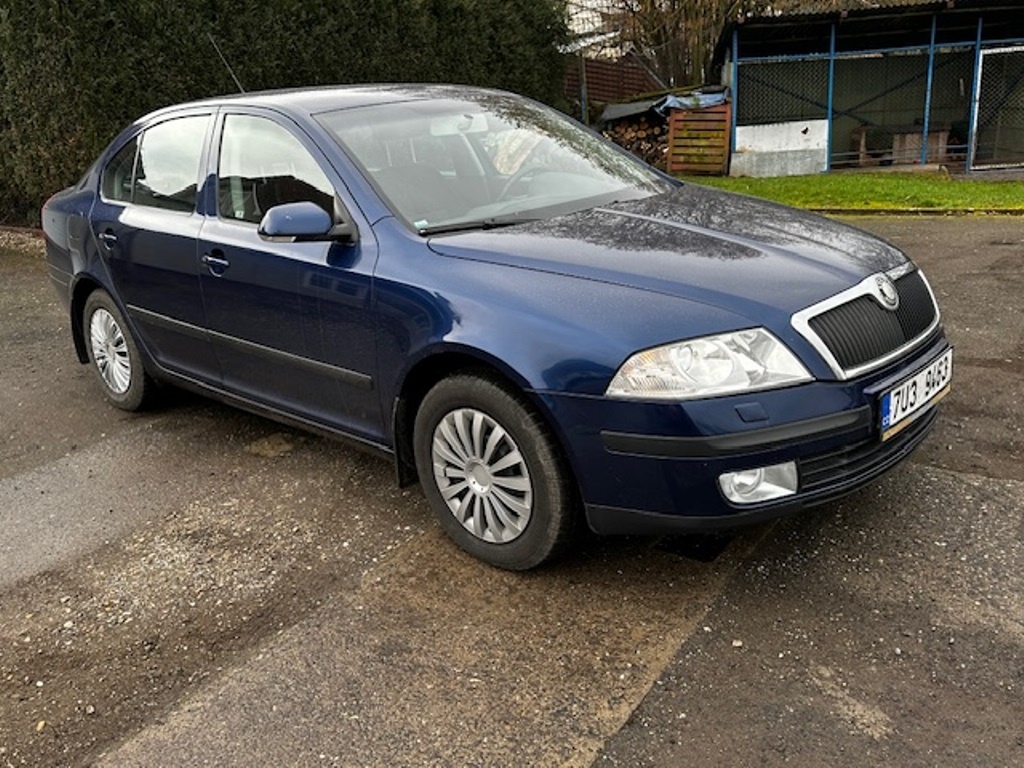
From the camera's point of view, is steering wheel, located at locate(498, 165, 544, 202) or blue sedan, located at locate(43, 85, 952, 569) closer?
blue sedan, located at locate(43, 85, 952, 569)

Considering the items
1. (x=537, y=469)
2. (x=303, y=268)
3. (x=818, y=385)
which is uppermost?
(x=303, y=268)

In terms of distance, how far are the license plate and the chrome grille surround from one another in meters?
0.10

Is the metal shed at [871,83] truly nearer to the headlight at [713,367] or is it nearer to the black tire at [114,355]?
the black tire at [114,355]

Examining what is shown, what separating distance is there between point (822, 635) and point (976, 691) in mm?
433

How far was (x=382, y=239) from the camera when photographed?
3.38m

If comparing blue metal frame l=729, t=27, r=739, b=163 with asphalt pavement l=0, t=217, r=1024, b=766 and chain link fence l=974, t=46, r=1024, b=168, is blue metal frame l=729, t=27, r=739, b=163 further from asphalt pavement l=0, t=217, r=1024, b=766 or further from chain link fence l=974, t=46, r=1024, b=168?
asphalt pavement l=0, t=217, r=1024, b=766

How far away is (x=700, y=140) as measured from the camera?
52.9 feet

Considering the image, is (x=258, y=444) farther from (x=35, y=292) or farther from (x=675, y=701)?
(x=35, y=292)

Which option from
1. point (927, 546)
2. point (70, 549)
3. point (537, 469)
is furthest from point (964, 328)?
point (70, 549)

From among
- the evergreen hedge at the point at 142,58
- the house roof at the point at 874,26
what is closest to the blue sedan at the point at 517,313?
the evergreen hedge at the point at 142,58

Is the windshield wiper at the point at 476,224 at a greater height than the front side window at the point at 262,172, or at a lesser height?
lesser

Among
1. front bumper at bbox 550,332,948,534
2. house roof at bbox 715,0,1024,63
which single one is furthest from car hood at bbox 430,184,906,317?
house roof at bbox 715,0,1024,63

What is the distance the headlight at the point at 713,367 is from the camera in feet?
8.86

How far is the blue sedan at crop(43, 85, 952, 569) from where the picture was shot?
2738 mm
